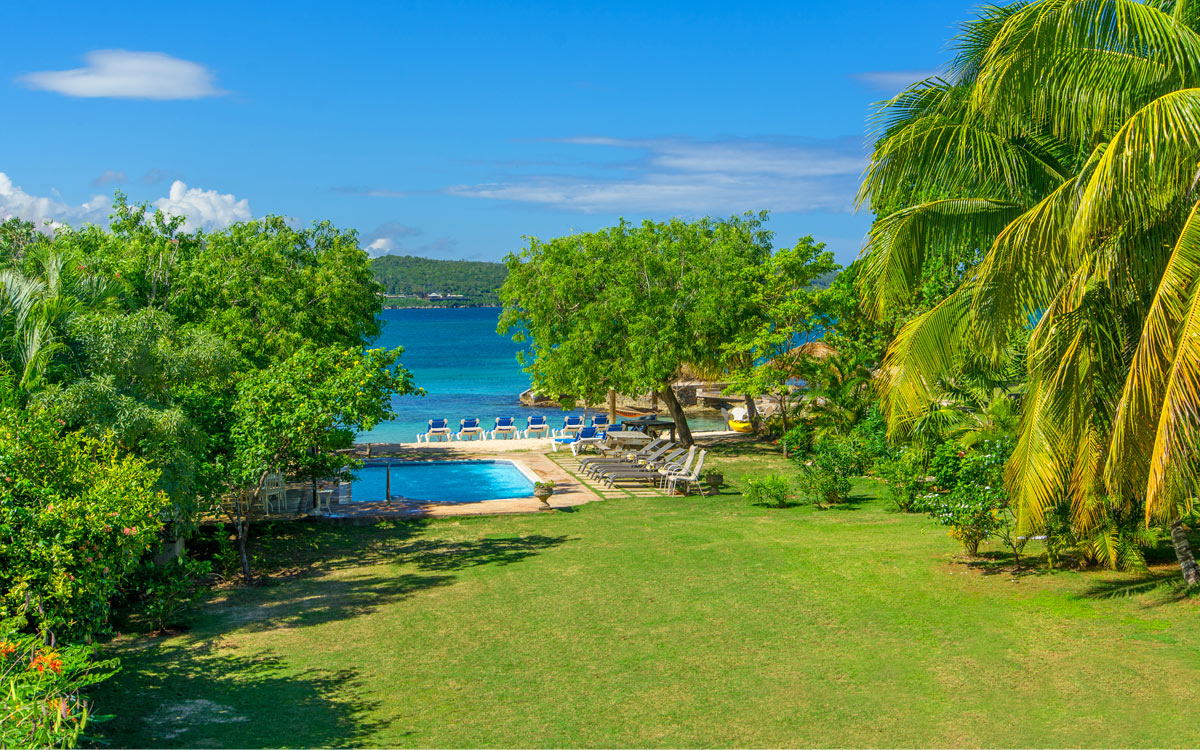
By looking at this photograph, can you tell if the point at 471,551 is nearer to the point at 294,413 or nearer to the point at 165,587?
the point at 294,413

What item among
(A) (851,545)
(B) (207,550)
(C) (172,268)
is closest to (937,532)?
(A) (851,545)

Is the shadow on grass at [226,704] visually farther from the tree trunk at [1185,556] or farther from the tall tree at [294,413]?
the tree trunk at [1185,556]

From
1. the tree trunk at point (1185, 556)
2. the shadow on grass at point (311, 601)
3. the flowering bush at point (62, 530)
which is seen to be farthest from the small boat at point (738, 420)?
the flowering bush at point (62, 530)

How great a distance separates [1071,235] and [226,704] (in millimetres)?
7685

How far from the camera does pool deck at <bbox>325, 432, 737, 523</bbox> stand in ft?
53.5

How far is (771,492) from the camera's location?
1666 centimetres

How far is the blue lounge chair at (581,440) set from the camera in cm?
2439

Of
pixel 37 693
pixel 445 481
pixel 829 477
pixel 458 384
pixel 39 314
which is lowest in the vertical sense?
pixel 445 481

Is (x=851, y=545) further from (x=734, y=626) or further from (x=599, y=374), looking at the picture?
(x=599, y=374)

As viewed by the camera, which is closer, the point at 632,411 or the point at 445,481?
the point at 445,481

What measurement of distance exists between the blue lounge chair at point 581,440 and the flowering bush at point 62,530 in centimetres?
1729

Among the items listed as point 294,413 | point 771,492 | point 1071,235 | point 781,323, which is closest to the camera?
point 1071,235

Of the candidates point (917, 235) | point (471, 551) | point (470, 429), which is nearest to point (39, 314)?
point (471, 551)

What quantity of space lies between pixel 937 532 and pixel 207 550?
36.1 ft
